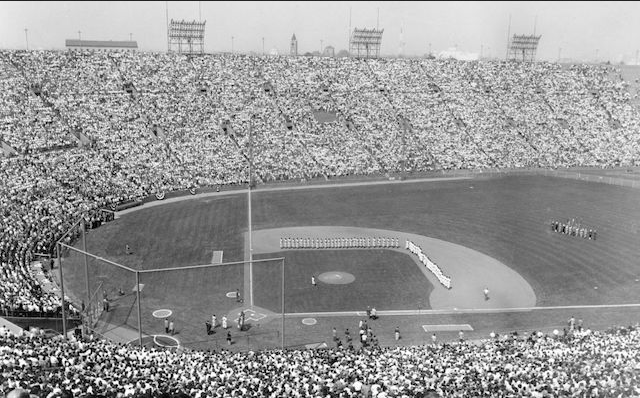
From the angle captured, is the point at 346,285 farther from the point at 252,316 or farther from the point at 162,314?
the point at 162,314

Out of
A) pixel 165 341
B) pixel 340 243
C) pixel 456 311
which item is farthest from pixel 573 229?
pixel 165 341

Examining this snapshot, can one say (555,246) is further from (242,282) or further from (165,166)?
(165,166)

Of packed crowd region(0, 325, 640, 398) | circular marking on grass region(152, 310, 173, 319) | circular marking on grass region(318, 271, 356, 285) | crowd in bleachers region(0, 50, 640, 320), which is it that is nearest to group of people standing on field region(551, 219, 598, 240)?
circular marking on grass region(318, 271, 356, 285)

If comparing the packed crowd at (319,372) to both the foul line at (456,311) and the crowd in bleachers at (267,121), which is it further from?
the crowd in bleachers at (267,121)

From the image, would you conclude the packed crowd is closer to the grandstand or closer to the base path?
the grandstand

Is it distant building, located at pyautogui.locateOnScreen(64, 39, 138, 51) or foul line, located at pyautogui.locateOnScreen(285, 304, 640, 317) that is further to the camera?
distant building, located at pyautogui.locateOnScreen(64, 39, 138, 51)

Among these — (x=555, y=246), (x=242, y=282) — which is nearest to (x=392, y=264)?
(x=242, y=282)
